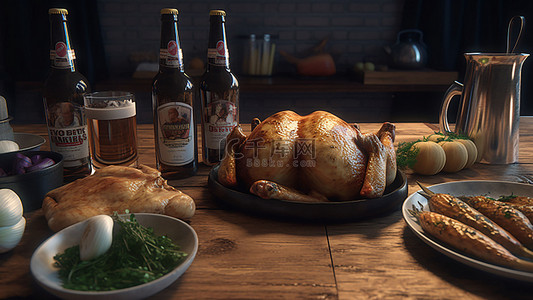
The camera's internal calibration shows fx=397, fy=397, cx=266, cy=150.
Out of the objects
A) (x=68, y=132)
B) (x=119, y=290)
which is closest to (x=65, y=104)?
(x=68, y=132)

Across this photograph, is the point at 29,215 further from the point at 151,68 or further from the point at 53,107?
the point at 151,68

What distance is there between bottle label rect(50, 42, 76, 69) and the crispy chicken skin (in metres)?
0.32

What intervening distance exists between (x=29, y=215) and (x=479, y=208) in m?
0.81

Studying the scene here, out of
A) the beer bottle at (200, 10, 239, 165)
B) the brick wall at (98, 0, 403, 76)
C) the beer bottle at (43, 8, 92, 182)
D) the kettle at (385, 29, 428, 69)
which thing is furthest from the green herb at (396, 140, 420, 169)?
the brick wall at (98, 0, 403, 76)

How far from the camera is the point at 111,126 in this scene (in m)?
0.90

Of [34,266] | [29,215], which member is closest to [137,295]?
[34,266]

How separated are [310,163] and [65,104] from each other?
58cm

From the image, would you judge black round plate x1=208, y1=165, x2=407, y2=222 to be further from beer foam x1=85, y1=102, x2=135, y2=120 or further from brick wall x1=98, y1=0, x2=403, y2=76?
brick wall x1=98, y1=0, x2=403, y2=76

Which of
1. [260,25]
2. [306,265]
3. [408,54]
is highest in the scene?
[260,25]

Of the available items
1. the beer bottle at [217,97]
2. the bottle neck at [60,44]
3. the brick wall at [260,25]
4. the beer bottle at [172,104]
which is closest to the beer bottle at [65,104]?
the bottle neck at [60,44]

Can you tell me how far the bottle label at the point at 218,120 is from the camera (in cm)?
102

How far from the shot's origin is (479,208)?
66cm

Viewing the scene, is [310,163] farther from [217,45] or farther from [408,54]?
[408,54]

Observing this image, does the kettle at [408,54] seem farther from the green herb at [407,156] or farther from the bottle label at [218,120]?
the bottle label at [218,120]
